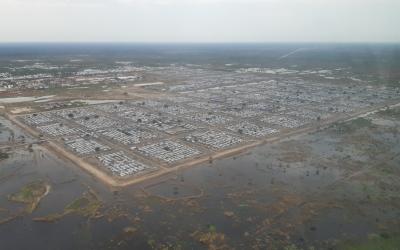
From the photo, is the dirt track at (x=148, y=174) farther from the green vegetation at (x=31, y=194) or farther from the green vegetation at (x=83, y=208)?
the green vegetation at (x=31, y=194)

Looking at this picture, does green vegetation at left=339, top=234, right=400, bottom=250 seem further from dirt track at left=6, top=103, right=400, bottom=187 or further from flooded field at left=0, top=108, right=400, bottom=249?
dirt track at left=6, top=103, right=400, bottom=187

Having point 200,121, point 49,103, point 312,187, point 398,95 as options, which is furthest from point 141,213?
point 398,95

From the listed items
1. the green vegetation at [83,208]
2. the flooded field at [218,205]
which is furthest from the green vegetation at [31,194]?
the green vegetation at [83,208]

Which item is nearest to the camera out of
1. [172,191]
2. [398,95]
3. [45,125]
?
[172,191]

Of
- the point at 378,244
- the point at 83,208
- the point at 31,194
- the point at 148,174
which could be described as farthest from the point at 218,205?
the point at 31,194

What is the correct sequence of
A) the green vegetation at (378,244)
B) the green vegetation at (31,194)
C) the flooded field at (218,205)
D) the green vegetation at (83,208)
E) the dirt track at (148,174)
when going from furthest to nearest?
the dirt track at (148,174) → the green vegetation at (31,194) → the green vegetation at (83,208) → the flooded field at (218,205) → the green vegetation at (378,244)

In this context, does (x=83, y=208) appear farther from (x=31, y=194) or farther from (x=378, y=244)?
(x=378, y=244)

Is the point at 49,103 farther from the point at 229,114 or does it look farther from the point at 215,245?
the point at 215,245
